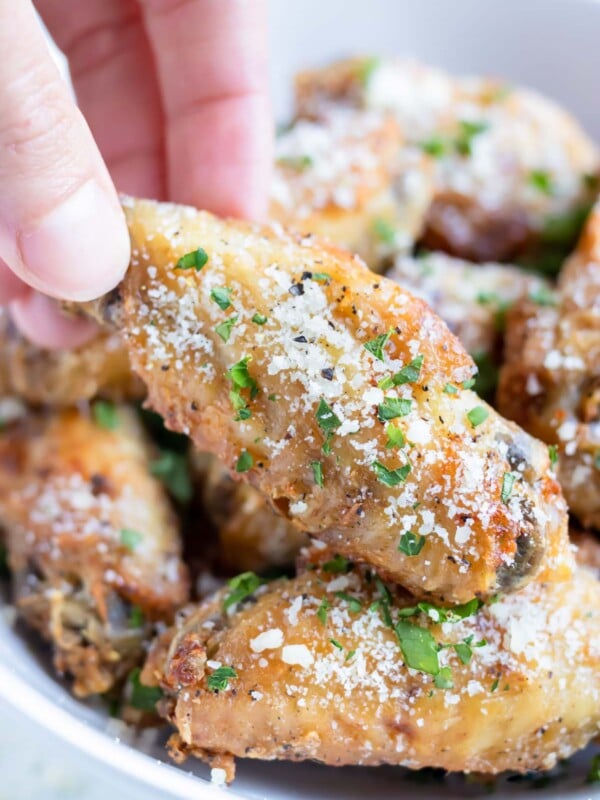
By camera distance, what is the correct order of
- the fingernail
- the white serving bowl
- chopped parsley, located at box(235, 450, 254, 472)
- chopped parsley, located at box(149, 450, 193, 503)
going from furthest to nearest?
the white serving bowl < chopped parsley, located at box(149, 450, 193, 503) < chopped parsley, located at box(235, 450, 254, 472) < the fingernail

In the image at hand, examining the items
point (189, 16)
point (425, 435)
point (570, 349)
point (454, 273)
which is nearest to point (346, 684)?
point (425, 435)

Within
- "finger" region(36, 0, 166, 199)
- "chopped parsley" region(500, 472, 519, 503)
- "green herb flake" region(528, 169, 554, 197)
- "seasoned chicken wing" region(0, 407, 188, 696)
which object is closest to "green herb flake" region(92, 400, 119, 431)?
"seasoned chicken wing" region(0, 407, 188, 696)

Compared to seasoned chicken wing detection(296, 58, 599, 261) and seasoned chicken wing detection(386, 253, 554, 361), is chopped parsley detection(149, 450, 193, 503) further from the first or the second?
seasoned chicken wing detection(296, 58, 599, 261)

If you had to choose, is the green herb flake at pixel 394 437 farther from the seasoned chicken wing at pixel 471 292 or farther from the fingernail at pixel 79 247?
the seasoned chicken wing at pixel 471 292

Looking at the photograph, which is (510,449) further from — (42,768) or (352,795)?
(42,768)

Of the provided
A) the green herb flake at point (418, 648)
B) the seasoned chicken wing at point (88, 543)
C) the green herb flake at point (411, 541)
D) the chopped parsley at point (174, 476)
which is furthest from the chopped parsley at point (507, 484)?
the chopped parsley at point (174, 476)
